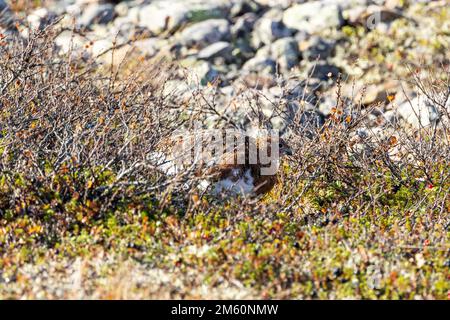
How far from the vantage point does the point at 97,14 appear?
1484cm

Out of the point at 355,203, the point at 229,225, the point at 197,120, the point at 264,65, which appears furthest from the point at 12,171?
the point at 264,65

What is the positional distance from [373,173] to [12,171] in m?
3.51

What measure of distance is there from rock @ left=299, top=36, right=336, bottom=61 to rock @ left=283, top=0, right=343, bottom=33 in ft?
1.30

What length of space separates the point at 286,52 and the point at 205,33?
1.57m

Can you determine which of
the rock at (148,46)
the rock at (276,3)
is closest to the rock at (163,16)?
the rock at (148,46)

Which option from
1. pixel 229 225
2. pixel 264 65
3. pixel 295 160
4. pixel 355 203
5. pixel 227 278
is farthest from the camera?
pixel 264 65

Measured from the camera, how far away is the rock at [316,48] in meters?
13.8

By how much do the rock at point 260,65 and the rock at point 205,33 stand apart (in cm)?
90

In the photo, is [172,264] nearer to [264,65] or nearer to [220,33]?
[264,65]

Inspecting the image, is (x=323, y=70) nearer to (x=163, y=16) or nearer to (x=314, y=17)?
(x=314, y=17)

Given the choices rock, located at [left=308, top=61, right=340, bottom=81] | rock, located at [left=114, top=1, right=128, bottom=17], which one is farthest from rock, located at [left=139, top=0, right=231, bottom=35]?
rock, located at [left=308, top=61, right=340, bottom=81]

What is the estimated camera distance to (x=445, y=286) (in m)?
5.41

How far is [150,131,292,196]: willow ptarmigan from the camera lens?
7.14 meters
